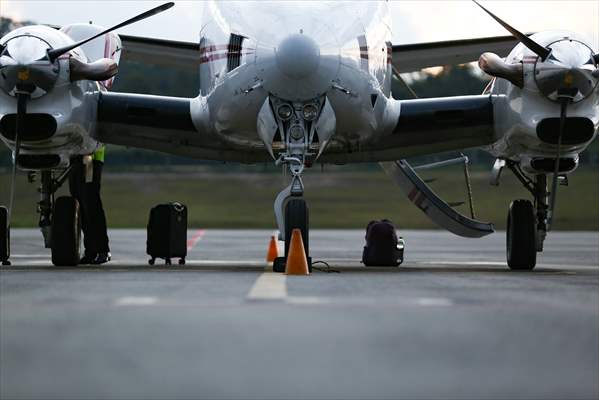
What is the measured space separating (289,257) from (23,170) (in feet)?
15.8

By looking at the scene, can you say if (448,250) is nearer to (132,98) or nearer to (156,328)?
(132,98)

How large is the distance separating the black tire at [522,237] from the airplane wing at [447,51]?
2.52 m

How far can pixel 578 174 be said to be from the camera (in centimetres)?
5072

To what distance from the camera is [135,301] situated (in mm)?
9945

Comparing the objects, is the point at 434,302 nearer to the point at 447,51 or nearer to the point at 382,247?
the point at 382,247

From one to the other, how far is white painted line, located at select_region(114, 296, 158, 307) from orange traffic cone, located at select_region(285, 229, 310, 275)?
4038 millimetres

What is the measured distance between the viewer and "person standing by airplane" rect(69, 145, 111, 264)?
1827 centimetres

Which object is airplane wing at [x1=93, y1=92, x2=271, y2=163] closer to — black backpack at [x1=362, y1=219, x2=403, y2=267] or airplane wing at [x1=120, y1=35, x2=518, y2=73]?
black backpack at [x1=362, y1=219, x2=403, y2=267]

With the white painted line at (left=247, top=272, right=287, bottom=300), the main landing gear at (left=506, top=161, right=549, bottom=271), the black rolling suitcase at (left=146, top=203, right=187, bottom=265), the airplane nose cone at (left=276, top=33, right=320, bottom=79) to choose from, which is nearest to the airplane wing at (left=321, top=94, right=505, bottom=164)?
the main landing gear at (left=506, top=161, right=549, bottom=271)

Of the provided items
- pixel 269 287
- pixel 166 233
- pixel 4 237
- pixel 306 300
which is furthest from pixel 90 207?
pixel 306 300

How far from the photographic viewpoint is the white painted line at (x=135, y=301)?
378 inches

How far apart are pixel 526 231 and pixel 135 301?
29.1 ft

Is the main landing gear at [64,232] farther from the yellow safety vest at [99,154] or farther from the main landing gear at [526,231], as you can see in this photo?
the main landing gear at [526,231]

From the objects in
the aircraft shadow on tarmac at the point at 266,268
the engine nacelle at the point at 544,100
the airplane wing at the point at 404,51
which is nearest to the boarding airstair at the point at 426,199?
the airplane wing at the point at 404,51
